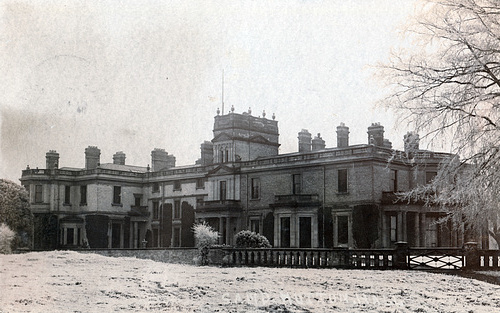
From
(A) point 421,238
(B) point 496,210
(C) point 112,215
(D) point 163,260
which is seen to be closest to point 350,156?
(A) point 421,238

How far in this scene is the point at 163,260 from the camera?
3178 cm

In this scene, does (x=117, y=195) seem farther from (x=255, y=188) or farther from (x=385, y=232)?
(x=385, y=232)

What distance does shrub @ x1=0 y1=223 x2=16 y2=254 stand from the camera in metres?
34.4

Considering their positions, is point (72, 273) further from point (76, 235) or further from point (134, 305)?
point (76, 235)

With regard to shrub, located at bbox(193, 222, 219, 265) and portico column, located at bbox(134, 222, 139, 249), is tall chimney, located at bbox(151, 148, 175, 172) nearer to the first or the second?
portico column, located at bbox(134, 222, 139, 249)

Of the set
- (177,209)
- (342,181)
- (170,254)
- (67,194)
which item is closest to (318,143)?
(342,181)

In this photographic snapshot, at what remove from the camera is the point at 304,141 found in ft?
143

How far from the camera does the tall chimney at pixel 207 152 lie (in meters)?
49.7

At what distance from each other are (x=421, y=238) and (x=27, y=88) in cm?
2516

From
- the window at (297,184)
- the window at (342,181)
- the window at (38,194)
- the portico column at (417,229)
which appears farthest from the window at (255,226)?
the window at (38,194)

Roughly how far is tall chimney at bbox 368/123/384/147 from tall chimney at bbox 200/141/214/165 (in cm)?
1509

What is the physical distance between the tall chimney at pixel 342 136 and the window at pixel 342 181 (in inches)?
166

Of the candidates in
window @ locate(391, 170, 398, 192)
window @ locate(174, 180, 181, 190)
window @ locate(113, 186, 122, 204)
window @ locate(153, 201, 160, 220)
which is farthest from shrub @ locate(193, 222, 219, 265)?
window @ locate(113, 186, 122, 204)

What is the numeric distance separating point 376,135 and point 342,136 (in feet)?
10.6
